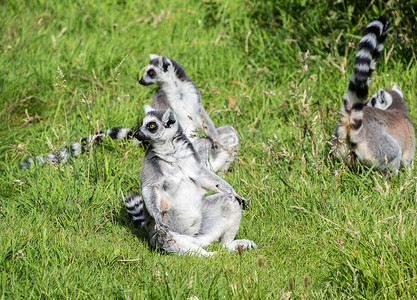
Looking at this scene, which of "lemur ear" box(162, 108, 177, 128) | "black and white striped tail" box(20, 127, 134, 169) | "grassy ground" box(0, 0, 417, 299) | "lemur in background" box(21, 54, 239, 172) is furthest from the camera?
"lemur in background" box(21, 54, 239, 172)

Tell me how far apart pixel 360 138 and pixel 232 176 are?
1.08 m

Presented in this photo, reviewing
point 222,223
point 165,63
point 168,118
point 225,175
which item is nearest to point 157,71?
point 165,63

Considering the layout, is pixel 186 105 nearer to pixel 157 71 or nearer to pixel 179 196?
pixel 157 71

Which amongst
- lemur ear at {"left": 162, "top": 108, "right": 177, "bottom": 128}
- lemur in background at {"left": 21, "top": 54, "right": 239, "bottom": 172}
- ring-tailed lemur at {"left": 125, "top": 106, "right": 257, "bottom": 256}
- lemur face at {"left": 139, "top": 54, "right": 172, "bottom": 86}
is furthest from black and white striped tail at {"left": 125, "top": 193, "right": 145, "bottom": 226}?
lemur face at {"left": 139, "top": 54, "right": 172, "bottom": 86}

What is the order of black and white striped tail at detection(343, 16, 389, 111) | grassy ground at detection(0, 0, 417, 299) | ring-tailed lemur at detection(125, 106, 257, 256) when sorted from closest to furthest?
1. grassy ground at detection(0, 0, 417, 299)
2. ring-tailed lemur at detection(125, 106, 257, 256)
3. black and white striped tail at detection(343, 16, 389, 111)

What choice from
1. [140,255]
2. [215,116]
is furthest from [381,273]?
[215,116]

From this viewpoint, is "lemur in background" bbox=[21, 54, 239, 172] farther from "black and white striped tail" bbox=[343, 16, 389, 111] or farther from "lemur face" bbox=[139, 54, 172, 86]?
"black and white striped tail" bbox=[343, 16, 389, 111]

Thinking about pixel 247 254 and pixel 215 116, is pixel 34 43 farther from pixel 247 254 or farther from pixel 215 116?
pixel 247 254

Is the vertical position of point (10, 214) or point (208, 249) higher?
point (208, 249)

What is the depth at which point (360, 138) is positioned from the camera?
414 centimetres

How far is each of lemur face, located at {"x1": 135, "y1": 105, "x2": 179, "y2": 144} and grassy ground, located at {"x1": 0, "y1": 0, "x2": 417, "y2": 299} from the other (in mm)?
530

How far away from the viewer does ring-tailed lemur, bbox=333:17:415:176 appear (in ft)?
13.1

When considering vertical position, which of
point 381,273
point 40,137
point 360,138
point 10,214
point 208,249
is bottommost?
point 40,137

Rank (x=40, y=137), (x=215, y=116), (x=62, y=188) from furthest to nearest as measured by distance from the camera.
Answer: (x=215, y=116) < (x=40, y=137) < (x=62, y=188)
